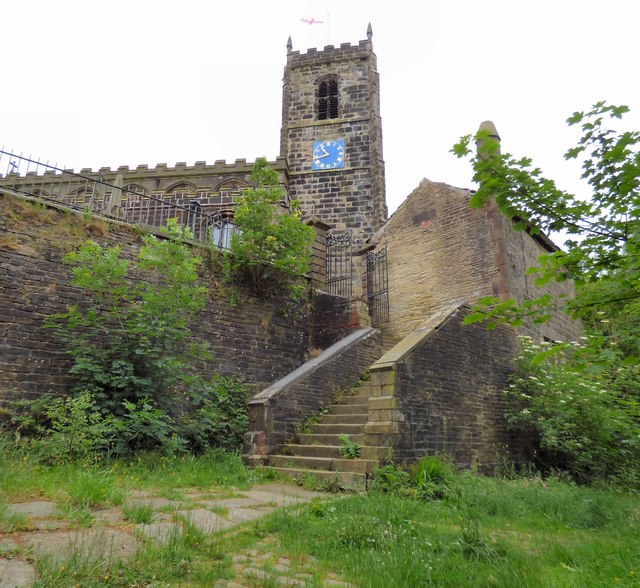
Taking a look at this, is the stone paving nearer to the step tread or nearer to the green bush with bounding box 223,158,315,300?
the step tread


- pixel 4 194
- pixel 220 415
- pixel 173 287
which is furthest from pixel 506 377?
pixel 4 194

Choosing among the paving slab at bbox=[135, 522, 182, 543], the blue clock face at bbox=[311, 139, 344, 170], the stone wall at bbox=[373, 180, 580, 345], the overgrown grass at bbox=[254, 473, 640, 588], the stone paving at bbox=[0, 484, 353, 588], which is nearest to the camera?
the stone paving at bbox=[0, 484, 353, 588]

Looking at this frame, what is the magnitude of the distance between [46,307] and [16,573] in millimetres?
6281

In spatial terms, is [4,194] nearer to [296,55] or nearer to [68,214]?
[68,214]

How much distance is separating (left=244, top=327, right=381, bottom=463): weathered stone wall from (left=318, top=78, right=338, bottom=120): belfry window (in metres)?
16.4

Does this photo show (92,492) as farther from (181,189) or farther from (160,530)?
(181,189)

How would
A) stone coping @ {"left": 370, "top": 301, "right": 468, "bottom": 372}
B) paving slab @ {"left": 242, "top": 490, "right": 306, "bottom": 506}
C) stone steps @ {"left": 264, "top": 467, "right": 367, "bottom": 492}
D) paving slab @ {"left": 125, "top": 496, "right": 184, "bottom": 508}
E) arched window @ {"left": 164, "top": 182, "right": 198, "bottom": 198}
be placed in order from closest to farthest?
paving slab @ {"left": 125, "top": 496, "right": 184, "bottom": 508} → paving slab @ {"left": 242, "top": 490, "right": 306, "bottom": 506} → stone steps @ {"left": 264, "top": 467, "right": 367, "bottom": 492} → stone coping @ {"left": 370, "top": 301, "right": 468, "bottom": 372} → arched window @ {"left": 164, "top": 182, "right": 198, "bottom": 198}

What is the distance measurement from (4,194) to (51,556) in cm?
721

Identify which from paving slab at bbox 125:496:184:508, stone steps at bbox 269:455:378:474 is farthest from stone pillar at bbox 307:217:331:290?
paving slab at bbox 125:496:184:508

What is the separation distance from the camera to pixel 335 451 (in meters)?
7.65

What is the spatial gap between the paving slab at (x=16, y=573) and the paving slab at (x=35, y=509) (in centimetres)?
101

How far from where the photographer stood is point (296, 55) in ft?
83.6

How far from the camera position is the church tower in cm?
2156

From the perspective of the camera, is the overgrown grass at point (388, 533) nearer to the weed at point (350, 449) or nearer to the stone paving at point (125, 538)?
the stone paving at point (125, 538)
